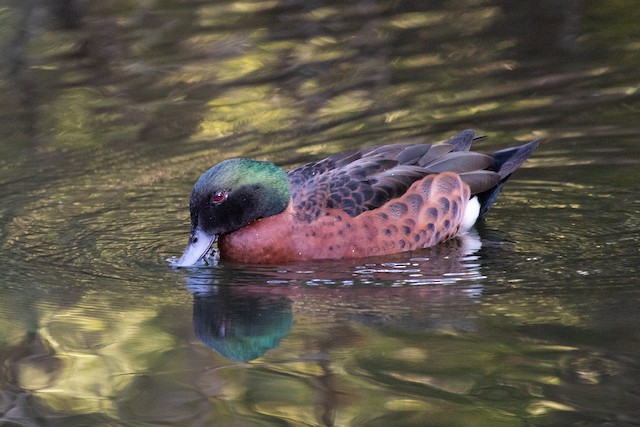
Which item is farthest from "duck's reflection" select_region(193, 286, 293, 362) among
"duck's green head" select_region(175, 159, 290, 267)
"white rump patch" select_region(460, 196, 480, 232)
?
"white rump patch" select_region(460, 196, 480, 232)

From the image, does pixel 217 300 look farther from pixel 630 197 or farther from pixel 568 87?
pixel 568 87

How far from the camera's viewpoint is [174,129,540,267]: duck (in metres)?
7.57

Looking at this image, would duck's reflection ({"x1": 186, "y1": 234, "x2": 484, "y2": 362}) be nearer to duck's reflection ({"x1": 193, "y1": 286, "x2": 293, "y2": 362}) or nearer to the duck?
duck's reflection ({"x1": 193, "y1": 286, "x2": 293, "y2": 362})

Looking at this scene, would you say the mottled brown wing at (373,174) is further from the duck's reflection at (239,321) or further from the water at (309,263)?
the duck's reflection at (239,321)

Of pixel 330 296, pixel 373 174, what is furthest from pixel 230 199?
pixel 330 296

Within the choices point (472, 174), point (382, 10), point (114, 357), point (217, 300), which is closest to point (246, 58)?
point (382, 10)

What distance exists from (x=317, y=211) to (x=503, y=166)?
161cm

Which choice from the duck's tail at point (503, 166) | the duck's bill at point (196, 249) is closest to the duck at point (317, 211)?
the duck's bill at point (196, 249)

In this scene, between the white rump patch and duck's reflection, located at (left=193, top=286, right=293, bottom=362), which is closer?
duck's reflection, located at (left=193, top=286, right=293, bottom=362)

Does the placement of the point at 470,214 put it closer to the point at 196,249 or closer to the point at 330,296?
the point at 330,296

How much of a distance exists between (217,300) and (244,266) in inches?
27.1

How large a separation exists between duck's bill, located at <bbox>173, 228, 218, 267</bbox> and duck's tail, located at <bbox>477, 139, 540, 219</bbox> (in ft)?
6.51

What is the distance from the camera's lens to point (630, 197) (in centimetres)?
838

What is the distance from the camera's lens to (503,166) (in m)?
8.55
